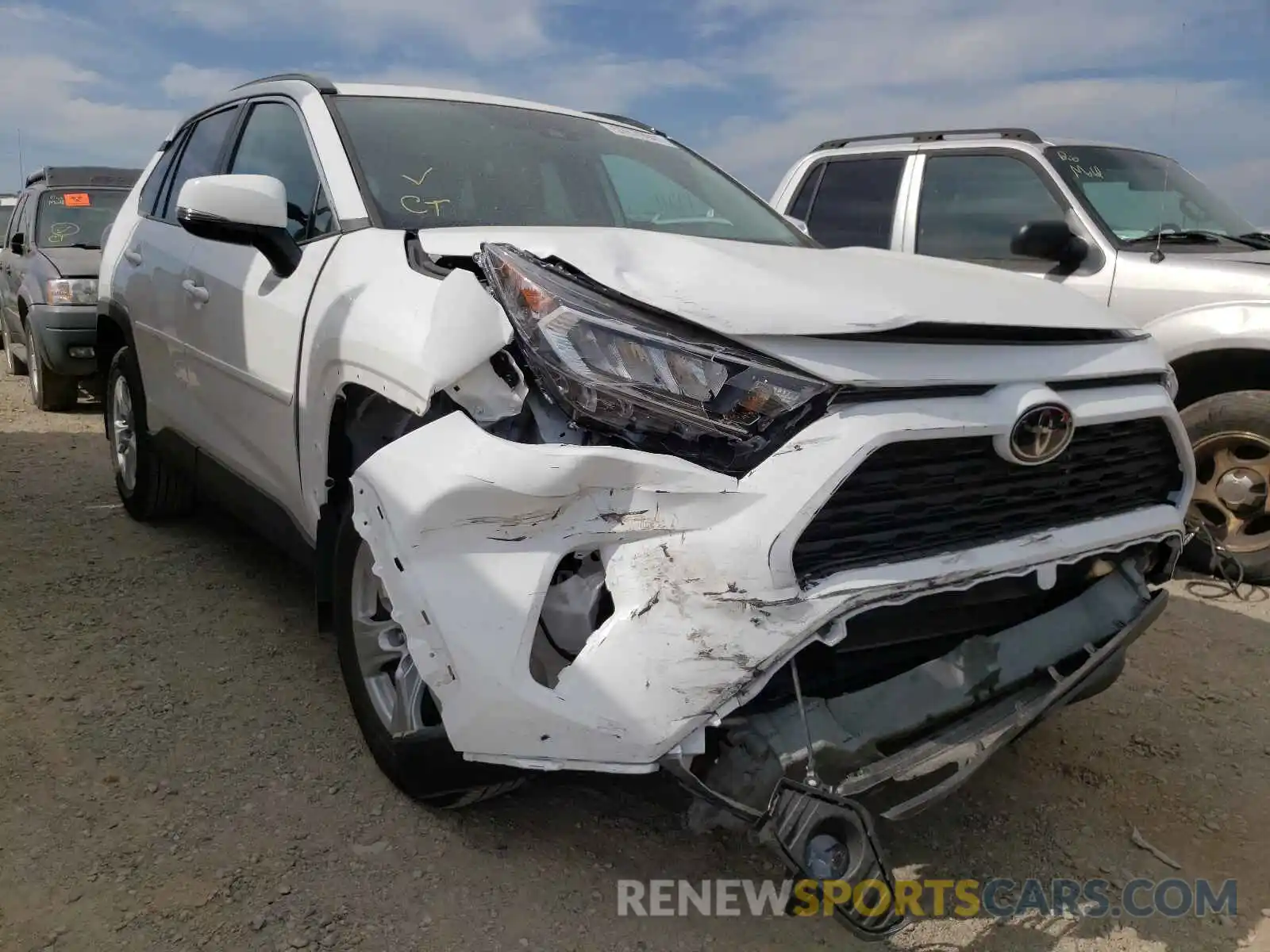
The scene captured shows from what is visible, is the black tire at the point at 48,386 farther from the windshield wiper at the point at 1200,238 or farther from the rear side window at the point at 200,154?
the windshield wiper at the point at 1200,238

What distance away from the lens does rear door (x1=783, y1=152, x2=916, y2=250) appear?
566 centimetres

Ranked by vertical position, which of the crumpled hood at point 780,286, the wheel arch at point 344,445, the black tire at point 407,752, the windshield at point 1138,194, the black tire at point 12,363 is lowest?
the black tire at point 12,363

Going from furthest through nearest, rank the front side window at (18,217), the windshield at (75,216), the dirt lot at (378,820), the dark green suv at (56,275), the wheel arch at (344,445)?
the front side window at (18,217) < the windshield at (75,216) < the dark green suv at (56,275) < the wheel arch at (344,445) < the dirt lot at (378,820)

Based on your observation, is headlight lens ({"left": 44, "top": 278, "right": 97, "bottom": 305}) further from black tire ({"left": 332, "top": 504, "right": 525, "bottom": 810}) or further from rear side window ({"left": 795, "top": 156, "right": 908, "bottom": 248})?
black tire ({"left": 332, "top": 504, "right": 525, "bottom": 810})

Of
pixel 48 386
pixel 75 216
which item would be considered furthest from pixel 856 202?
pixel 75 216

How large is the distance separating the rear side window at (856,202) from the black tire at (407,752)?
3.96m

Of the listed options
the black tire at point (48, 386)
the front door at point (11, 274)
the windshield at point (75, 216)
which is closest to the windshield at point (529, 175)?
the black tire at point (48, 386)

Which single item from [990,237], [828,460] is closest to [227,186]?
[828,460]

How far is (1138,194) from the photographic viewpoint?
5.19 metres

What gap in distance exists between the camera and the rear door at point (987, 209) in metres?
5.01

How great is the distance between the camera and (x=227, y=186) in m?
2.59

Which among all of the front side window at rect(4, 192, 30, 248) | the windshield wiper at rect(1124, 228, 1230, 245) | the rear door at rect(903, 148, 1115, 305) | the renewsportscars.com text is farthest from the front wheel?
the renewsportscars.com text

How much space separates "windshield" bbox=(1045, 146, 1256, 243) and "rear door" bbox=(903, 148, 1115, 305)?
5.1 inches

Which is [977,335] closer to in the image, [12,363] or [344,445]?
[344,445]
